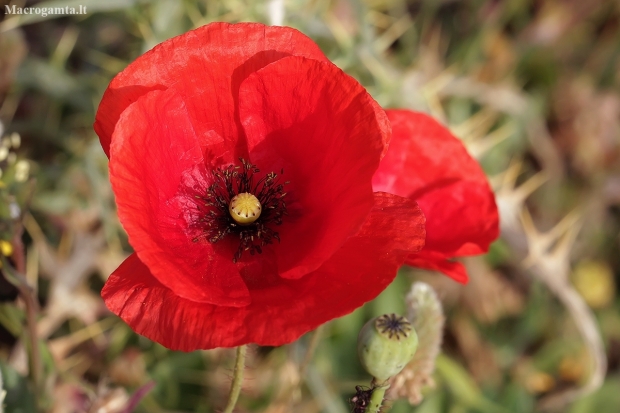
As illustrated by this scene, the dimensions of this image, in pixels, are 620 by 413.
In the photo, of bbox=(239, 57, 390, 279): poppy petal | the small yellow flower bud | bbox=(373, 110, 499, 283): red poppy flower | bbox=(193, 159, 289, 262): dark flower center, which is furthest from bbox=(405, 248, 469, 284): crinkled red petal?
the small yellow flower bud

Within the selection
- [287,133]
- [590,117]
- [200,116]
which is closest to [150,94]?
[200,116]

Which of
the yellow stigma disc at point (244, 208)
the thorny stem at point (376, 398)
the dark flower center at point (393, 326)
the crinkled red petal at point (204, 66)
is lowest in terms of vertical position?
the thorny stem at point (376, 398)

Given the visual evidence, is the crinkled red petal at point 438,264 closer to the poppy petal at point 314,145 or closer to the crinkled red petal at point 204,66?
the poppy petal at point 314,145

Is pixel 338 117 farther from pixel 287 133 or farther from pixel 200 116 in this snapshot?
pixel 200 116

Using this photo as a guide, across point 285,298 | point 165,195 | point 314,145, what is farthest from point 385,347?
point 165,195

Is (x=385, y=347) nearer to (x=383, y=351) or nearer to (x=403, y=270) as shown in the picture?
(x=383, y=351)

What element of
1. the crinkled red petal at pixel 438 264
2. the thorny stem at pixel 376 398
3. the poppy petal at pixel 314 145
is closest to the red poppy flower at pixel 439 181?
the crinkled red petal at pixel 438 264
